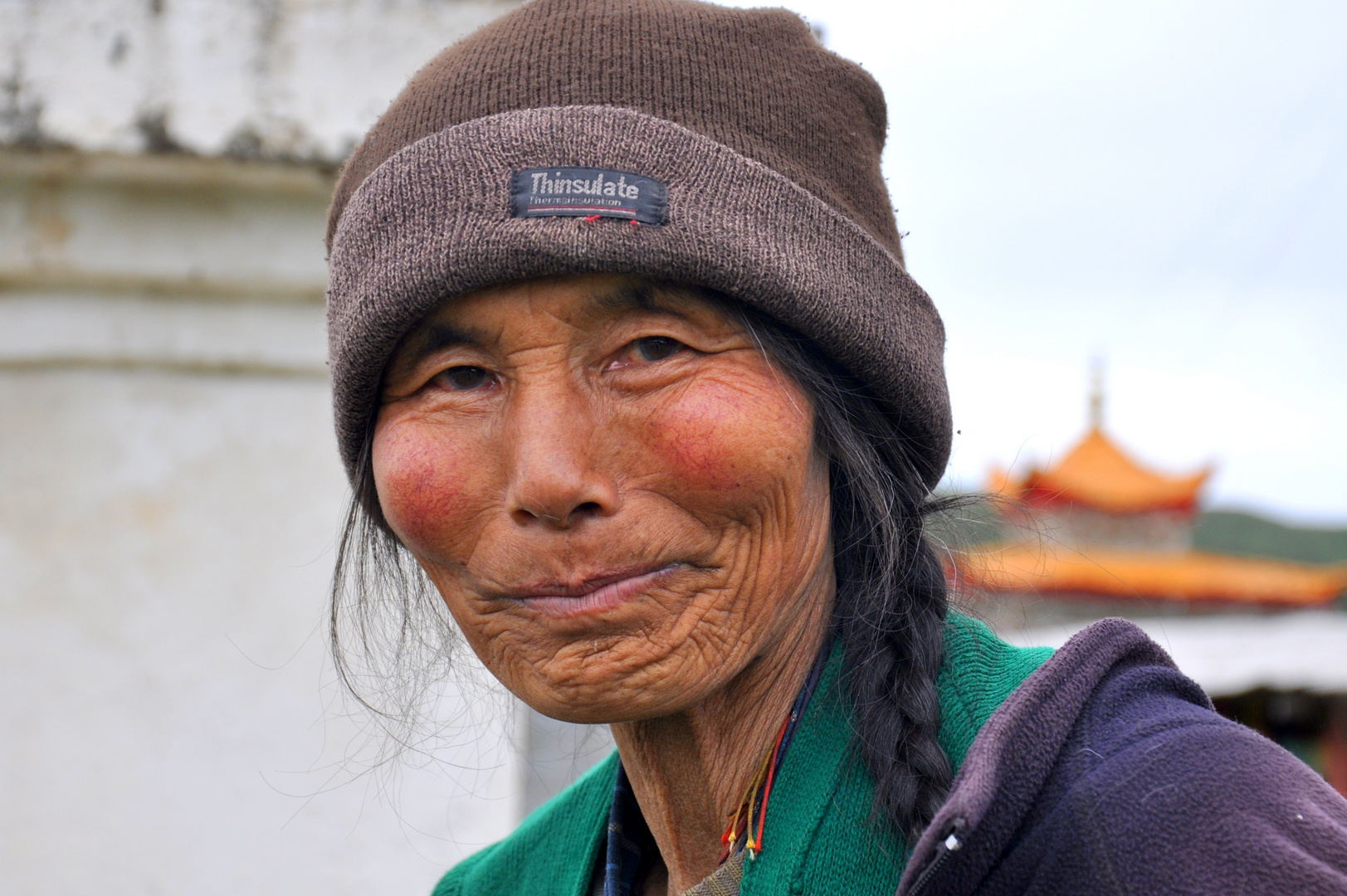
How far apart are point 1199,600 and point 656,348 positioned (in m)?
16.4

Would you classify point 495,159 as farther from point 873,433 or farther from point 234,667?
point 234,667

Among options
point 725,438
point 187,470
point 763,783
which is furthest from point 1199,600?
point 725,438

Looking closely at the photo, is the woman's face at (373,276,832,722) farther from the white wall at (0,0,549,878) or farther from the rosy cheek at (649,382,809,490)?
the white wall at (0,0,549,878)

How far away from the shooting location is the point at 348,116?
3.05m

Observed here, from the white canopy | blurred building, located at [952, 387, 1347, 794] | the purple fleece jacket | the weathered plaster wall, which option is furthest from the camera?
blurred building, located at [952, 387, 1347, 794]

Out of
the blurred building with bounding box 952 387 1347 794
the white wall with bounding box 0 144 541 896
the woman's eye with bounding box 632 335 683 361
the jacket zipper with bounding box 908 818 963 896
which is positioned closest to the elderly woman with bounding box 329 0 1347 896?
the woman's eye with bounding box 632 335 683 361

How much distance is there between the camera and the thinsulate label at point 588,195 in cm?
145

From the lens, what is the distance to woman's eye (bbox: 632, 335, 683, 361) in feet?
4.92

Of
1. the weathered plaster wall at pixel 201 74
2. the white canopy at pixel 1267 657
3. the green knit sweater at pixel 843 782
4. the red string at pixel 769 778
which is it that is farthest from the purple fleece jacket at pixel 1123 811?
the white canopy at pixel 1267 657

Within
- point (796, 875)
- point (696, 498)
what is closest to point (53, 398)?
point (696, 498)

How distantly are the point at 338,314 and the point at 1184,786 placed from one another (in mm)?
1217

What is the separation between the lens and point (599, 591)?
1460 mm

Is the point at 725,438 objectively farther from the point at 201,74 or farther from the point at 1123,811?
the point at 201,74

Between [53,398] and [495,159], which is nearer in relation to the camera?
[495,159]
